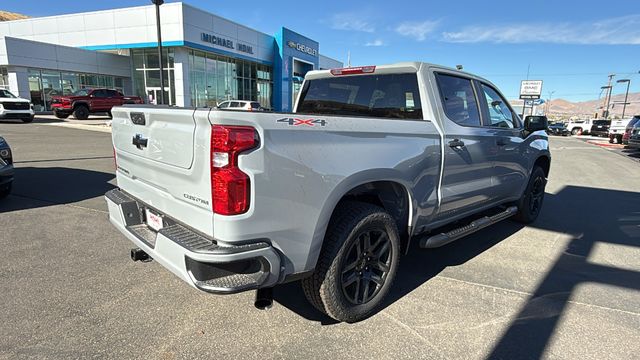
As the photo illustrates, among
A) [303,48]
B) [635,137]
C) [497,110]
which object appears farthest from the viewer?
[303,48]

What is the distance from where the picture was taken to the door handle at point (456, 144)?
3554mm

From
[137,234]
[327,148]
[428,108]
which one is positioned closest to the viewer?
[327,148]

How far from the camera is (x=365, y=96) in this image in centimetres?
400

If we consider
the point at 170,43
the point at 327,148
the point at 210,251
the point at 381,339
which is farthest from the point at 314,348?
the point at 170,43

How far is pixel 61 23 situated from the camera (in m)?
31.2

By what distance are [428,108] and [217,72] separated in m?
31.8

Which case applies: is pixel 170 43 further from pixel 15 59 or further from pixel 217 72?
pixel 15 59

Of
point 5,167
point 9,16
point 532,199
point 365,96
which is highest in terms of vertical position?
point 9,16

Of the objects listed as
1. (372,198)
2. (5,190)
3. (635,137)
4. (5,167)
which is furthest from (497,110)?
(635,137)

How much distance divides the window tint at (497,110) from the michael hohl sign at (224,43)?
27.7m

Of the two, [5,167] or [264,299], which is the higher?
[5,167]

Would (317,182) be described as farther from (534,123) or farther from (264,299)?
(534,123)

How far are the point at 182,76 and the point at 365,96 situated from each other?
27170mm

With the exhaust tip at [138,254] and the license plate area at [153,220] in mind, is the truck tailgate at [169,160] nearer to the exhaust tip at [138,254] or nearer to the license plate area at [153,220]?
the license plate area at [153,220]
